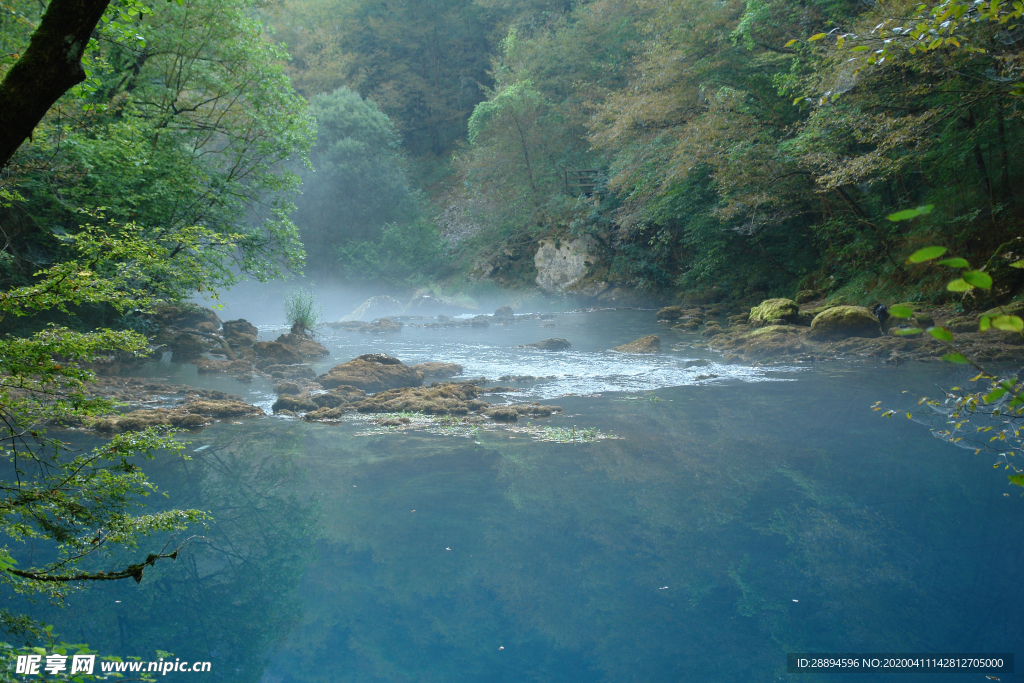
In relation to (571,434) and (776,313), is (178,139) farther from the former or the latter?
(776,313)

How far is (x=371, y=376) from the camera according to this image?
11.7m

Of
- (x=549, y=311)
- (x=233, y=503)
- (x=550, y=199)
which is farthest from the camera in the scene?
(x=550, y=199)

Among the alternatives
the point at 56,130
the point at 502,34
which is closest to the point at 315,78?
the point at 502,34

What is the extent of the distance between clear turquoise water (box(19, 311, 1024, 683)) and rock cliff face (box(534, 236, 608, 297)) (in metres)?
20.3

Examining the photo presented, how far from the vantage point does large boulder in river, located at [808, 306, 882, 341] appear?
43.0 ft

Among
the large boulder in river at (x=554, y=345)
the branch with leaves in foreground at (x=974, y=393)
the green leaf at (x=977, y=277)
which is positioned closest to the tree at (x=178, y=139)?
the large boulder in river at (x=554, y=345)

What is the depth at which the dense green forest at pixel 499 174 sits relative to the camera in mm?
2965

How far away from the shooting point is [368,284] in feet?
120

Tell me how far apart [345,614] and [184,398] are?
8.13 m

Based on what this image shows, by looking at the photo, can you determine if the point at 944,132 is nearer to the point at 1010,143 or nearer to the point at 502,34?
the point at 1010,143

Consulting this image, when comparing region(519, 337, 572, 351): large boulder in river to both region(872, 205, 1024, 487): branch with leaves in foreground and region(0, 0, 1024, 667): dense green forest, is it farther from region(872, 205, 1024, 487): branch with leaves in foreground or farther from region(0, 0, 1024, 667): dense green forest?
region(872, 205, 1024, 487): branch with leaves in foreground

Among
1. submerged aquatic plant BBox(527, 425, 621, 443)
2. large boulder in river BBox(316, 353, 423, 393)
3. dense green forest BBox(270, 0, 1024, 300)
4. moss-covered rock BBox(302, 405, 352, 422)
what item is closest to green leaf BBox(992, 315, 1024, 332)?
dense green forest BBox(270, 0, 1024, 300)

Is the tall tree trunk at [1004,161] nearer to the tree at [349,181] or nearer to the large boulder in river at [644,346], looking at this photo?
the large boulder in river at [644,346]

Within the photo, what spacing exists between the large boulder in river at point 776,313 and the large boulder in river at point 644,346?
8.93 feet
